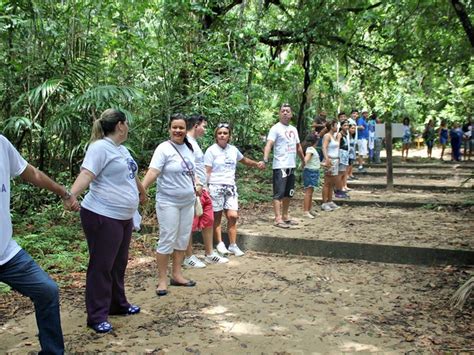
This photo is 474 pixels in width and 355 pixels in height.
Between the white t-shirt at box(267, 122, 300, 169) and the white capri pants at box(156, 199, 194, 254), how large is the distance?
2627mm

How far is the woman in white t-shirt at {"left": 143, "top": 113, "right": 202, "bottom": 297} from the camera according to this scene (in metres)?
4.80

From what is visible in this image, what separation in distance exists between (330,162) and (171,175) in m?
4.40

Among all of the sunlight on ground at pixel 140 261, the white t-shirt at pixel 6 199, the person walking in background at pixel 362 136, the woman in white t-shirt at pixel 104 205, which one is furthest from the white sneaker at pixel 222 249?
the person walking in background at pixel 362 136

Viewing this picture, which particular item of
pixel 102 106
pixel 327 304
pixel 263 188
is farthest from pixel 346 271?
pixel 263 188

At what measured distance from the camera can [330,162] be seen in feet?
28.0

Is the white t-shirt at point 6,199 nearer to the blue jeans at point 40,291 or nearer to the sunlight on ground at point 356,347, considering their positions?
the blue jeans at point 40,291

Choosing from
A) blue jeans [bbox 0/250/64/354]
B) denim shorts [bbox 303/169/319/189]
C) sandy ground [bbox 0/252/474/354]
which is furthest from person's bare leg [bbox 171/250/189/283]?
denim shorts [bbox 303/169/319/189]

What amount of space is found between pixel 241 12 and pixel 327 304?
8.57m

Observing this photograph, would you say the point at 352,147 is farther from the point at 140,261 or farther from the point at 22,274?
the point at 22,274

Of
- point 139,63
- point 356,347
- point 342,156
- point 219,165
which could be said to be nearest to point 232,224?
point 219,165

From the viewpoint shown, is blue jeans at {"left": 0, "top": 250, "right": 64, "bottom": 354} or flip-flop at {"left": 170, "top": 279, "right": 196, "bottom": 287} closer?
blue jeans at {"left": 0, "top": 250, "right": 64, "bottom": 354}

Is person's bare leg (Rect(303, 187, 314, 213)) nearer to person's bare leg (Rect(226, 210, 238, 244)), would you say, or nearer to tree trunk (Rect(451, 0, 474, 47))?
person's bare leg (Rect(226, 210, 238, 244))

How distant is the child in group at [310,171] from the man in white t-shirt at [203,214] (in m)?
2.69

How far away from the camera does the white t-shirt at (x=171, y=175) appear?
481 cm
